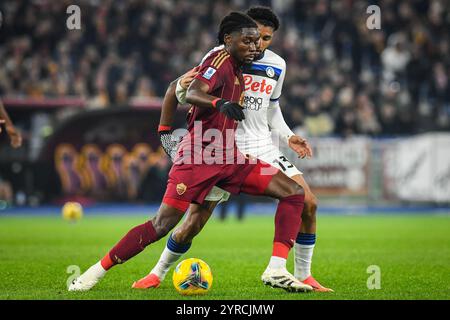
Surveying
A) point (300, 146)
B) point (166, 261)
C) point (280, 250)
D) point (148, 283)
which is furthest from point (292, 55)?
point (280, 250)

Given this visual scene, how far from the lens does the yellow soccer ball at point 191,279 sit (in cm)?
737

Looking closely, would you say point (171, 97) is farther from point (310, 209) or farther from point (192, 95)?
point (310, 209)

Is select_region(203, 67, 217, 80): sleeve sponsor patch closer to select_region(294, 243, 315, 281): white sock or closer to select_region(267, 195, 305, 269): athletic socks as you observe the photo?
select_region(267, 195, 305, 269): athletic socks

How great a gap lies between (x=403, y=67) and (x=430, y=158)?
4.46 metres

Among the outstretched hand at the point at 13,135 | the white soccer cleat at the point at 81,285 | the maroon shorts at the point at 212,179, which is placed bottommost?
the white soccer cleat at the point at 81,285

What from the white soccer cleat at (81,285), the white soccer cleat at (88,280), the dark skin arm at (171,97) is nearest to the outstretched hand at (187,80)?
the dark skin arm at (171,97)

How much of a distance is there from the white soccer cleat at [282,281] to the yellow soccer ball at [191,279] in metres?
0.52

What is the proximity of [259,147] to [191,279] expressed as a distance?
133cm

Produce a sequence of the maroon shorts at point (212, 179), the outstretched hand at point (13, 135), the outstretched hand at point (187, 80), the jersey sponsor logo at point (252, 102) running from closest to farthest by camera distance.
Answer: the maroon shorts at point (212, 179) → the outstretched hand at point (187, 80) → the jersey sponsor logo at point (252, 102) → the outstretched hand at point (13, 135)

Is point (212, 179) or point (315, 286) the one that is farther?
point (315, 286)

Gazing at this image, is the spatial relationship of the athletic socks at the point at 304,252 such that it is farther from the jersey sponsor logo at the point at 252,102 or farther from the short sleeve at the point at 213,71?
the short sleeve at the point at 213,71

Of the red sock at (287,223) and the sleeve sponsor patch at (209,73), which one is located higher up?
the sleeve sponsor patch at (209,73)

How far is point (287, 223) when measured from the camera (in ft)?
24.3
